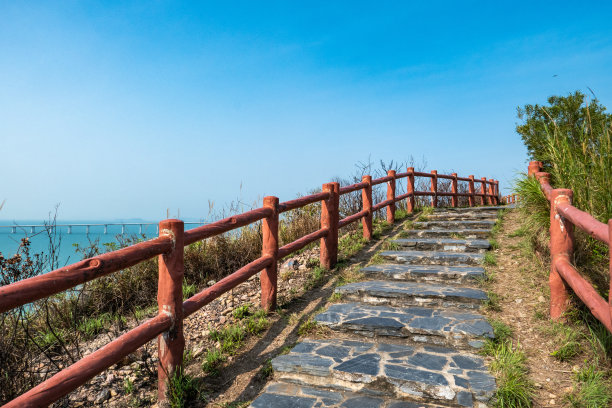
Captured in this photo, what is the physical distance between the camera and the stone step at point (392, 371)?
312cm

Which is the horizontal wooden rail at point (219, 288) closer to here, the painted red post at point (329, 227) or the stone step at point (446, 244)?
the painted red post at point (329, 227)

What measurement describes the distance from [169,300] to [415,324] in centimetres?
233

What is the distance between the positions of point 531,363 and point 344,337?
1634 mm

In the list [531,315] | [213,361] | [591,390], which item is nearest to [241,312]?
[213,361]

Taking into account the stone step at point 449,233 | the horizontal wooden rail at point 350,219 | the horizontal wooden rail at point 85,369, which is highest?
the horizontal wooden rail at point 350,219

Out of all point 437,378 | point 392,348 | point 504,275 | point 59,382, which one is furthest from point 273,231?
point 504,275

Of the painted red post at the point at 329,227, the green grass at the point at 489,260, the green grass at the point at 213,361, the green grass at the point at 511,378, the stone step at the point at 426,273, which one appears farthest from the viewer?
the painted red post at the point at 329,227

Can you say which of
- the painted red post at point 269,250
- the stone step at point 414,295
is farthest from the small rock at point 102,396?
the stone step at point 414,295

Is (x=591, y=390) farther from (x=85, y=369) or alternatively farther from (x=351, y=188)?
(x=351, y=188)

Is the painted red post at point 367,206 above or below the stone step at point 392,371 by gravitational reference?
above

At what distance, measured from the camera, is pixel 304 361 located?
11.8 ft

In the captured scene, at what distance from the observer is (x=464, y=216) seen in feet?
29.6

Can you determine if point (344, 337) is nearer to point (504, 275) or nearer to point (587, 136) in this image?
point (504, 275)

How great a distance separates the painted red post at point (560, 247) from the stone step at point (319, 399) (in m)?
1.74
